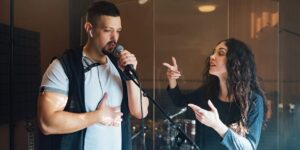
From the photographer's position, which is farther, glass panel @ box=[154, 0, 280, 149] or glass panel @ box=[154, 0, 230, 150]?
glass panel @ box=[154, 0, 230, 150]

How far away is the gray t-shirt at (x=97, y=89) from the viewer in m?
1.27

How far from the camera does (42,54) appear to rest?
235 centimetres

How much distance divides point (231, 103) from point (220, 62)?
23 cm

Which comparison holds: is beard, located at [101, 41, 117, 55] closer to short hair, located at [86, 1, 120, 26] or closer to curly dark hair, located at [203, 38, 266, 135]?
short hair, located at [86, 1, 120, 26]

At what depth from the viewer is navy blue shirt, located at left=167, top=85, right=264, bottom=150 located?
5.13ft

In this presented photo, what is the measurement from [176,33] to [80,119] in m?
2.12

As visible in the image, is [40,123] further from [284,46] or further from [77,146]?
[284,46]

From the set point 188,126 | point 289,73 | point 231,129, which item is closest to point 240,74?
point 231,129

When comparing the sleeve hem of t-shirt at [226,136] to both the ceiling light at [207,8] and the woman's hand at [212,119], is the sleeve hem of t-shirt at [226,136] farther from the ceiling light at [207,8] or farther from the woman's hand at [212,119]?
the ceiling light at [207,8]

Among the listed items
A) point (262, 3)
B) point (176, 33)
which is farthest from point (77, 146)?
point (262, 3)

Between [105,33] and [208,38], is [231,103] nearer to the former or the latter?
[105,33]

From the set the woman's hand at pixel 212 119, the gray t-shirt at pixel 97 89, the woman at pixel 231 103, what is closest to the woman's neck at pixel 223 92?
the woman at pixel 231 103

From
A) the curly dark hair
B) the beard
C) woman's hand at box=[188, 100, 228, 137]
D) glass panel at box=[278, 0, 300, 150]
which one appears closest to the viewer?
the beard

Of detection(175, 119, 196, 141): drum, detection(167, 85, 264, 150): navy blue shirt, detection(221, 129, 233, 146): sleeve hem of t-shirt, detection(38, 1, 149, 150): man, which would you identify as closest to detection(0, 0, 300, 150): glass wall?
detection(175, 119, 196, 141): drum
